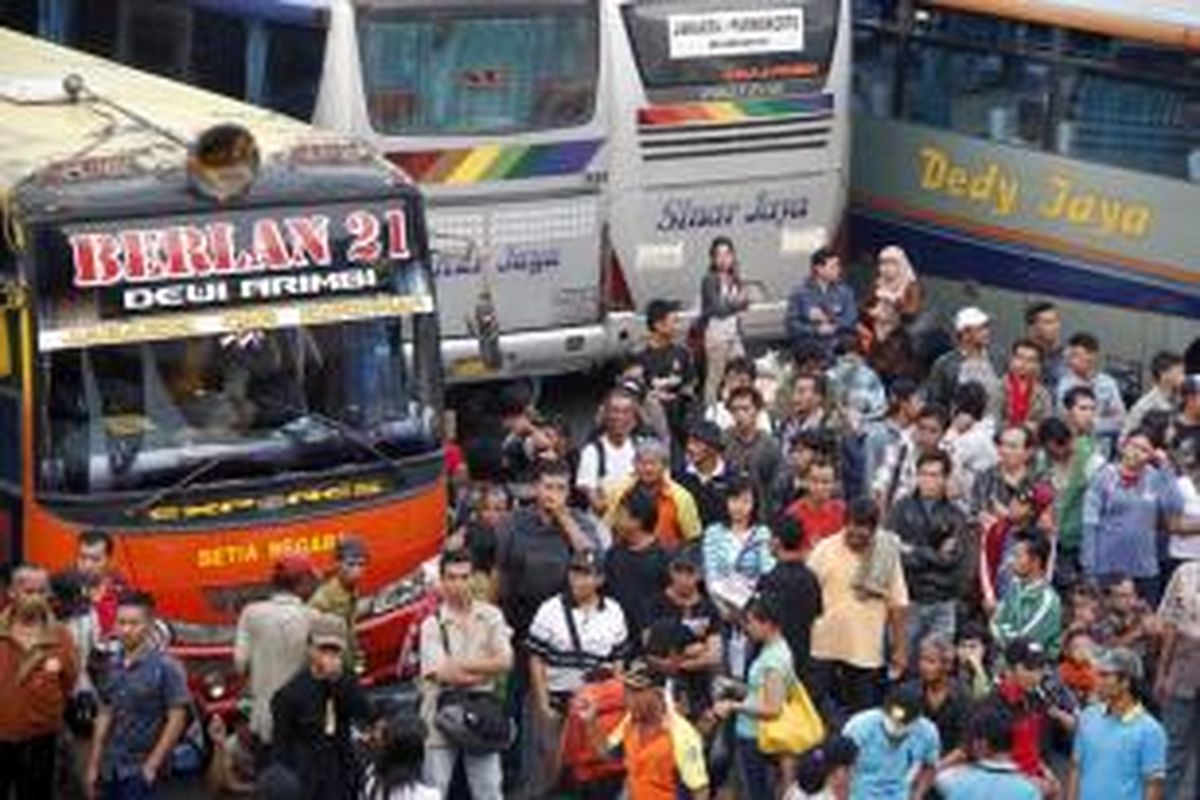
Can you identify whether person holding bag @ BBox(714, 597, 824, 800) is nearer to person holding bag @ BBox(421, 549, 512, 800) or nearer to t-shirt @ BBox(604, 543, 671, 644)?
t-shirt @ BBox(604, 543, 671, 644)

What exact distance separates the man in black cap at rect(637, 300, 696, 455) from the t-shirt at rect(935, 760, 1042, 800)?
694 centimetres

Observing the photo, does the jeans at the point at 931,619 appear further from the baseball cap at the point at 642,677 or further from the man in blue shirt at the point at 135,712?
the man in blue shirt at the point at 135,712

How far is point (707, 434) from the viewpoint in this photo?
1977 centimetres

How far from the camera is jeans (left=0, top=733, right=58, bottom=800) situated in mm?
17266

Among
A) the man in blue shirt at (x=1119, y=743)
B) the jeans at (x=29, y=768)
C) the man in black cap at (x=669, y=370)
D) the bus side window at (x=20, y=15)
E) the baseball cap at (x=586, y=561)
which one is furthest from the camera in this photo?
the bus side window at (x=20, y=15)

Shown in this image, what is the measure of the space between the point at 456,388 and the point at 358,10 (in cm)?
260

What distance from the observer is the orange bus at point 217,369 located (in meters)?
18.3

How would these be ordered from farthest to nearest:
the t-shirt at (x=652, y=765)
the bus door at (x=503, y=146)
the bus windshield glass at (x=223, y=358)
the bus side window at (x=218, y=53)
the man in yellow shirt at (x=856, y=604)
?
1. the bus side window at (x=218, y=53)
2. the bus door at (x=503, y=146)
3. the bus windshield glass at (x=223, y=358)
4. the man in yellow shirt at (x=856, y=604)
5. the t-shirt at (x=652, y=765)

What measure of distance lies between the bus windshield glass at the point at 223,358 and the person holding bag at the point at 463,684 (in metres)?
1.78

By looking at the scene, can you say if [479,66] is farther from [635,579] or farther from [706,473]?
[635,579]

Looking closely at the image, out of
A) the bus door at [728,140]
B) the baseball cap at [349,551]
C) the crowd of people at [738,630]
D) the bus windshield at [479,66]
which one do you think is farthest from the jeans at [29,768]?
the bus door at [728,140]

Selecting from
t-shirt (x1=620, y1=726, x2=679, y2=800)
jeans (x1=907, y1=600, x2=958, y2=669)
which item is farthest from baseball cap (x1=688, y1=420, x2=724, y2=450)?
t-shirt (x1=620, y1=726, x2=679, y2=800)

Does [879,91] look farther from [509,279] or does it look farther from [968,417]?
[968,417]

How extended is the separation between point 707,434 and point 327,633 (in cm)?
388
